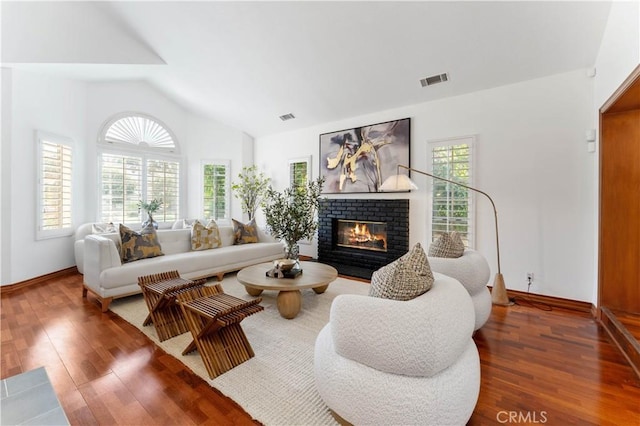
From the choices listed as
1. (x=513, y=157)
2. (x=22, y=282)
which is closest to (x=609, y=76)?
(x=513, y=157)

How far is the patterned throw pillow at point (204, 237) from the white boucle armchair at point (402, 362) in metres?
3.56

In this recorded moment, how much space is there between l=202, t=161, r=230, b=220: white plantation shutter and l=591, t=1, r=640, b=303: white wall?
6630 mm

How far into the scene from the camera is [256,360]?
2135 millimetres

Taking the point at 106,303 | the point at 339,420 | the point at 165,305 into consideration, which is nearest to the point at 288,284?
the point at 165,305

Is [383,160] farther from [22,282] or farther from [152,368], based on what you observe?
[22,282]

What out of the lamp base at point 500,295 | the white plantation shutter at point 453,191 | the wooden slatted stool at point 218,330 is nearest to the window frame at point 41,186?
the wooden slatted stool at point 218,330

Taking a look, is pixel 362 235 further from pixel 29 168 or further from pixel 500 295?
pixel 29 168

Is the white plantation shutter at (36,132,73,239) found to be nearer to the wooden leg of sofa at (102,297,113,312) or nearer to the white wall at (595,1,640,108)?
the wooden leg of sofa at (102,297,113,312)

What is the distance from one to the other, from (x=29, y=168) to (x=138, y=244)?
222 cm

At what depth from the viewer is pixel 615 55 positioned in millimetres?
2492

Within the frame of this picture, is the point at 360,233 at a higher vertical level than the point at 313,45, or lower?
lower

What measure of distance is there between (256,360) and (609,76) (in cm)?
417

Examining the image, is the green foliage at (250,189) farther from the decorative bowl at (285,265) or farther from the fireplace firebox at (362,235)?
the decorative bowl at (285,265)

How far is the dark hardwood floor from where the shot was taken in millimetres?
1598
